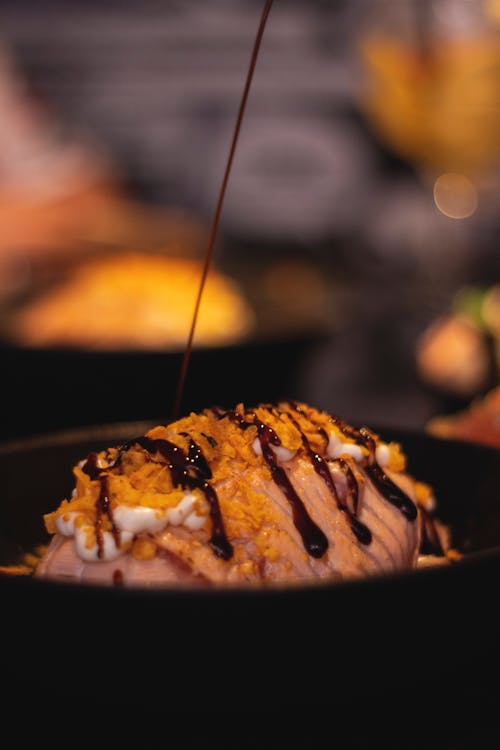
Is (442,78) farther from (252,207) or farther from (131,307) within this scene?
(252,207)

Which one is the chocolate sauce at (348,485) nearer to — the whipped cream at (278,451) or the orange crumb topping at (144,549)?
the whipped cream at (278,451)

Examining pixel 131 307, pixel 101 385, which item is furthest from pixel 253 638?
pixel 131 307

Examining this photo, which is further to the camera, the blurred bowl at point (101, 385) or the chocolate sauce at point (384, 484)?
the blurred bowl at point (101, 385)

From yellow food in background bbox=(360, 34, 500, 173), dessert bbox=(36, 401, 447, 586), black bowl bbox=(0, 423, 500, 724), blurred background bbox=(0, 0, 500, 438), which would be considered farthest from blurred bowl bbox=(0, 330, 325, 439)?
yellow food in background bbox=(360, 34, 500, 173)

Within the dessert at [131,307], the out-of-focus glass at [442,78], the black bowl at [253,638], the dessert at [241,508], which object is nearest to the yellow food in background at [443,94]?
the out-of-focus glass at [442,78]

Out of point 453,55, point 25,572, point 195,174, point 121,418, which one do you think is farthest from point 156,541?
point 195,174

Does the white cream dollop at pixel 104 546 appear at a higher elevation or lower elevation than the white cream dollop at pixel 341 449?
lower

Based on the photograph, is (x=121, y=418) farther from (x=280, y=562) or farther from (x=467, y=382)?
(x=280, y=562)
